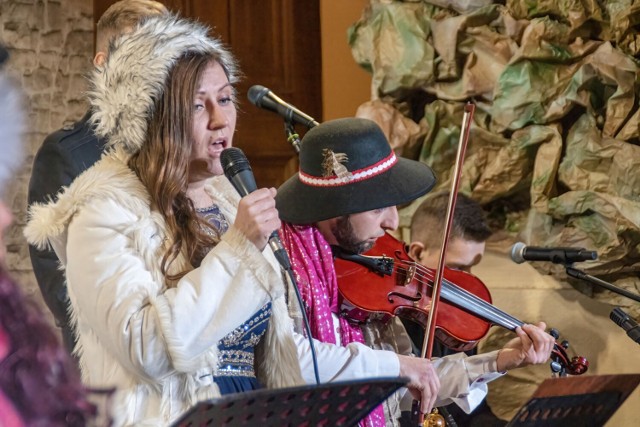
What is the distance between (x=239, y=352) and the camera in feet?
6.19

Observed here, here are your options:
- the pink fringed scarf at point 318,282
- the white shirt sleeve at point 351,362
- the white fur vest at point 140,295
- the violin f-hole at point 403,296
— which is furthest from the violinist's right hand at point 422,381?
the white fur vest at point 140,295

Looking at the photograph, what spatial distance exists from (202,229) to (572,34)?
7.24ft

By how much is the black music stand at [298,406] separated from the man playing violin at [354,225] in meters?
0.84

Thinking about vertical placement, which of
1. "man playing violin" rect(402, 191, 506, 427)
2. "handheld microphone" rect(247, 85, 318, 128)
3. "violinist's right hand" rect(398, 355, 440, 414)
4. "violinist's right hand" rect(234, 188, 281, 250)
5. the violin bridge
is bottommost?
"man playing violin" rect(402, 191, 506, 427)

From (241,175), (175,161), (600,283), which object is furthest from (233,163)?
(600,283)

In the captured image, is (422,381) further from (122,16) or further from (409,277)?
(122,16)

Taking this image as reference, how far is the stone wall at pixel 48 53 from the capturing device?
4727 millimetres

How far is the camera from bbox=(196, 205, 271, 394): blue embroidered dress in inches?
72.6

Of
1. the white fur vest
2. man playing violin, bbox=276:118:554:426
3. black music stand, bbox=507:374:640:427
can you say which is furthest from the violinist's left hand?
the white fur vest

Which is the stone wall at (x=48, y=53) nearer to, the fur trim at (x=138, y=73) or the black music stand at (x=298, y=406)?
the fur trim at (x=138, y=73)

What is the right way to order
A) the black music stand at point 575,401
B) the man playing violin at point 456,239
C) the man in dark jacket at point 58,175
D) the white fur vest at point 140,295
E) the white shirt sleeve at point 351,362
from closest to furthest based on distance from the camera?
the black music stand at point 575,401 < the white fur vest at point 140,295 < the white shirt sleeve at point 351,362 < the man in dark jacket at point 58,175 < the man playing violin at point 456,239

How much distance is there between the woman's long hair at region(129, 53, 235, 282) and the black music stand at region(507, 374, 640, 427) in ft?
2.14

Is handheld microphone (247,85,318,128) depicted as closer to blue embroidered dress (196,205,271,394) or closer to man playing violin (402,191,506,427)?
blue embroidered dress (196,205,271,394)

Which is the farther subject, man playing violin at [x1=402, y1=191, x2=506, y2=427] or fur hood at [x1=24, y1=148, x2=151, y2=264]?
man playing violin at [x1=402, y1=191, x2=506, y2=427]
